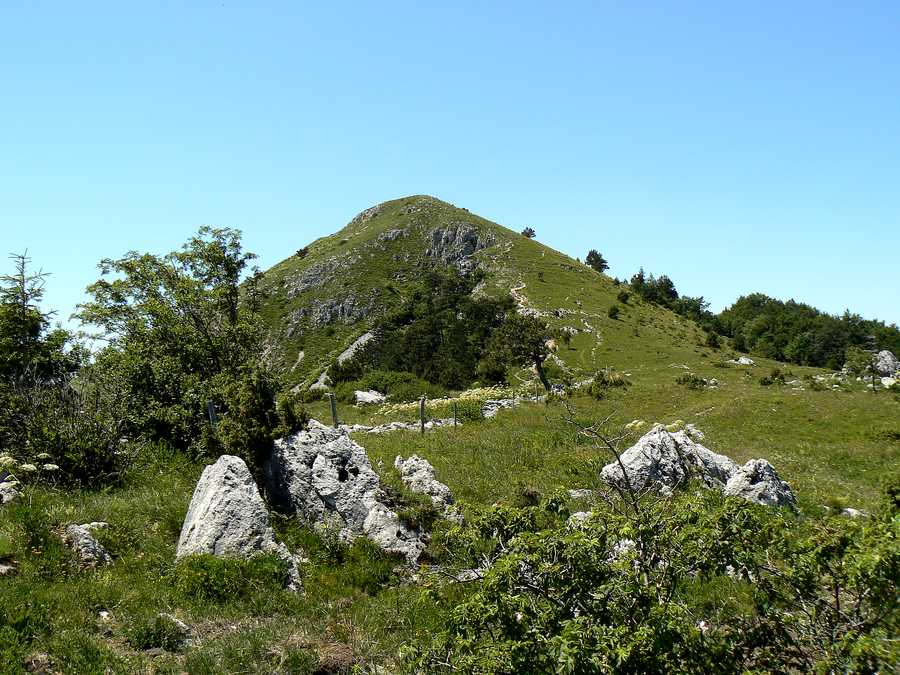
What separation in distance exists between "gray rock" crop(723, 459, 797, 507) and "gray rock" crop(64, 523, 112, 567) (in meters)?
15.8

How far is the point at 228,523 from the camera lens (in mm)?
11422

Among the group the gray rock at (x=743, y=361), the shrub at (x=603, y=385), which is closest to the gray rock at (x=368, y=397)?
the shrub at (x=603, y=385)

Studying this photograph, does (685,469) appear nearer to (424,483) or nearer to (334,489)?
(424,483)

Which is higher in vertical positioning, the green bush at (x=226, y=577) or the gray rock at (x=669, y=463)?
the gray rock at (x=669, y=463)

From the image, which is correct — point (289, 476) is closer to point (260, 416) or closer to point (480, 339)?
point (260, 416)

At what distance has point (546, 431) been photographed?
82.1 ft

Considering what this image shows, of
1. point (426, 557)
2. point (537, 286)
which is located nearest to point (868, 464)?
point (426, 557)

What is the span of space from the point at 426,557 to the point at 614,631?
8645 mm

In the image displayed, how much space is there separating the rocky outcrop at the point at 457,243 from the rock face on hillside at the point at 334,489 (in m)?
93.5

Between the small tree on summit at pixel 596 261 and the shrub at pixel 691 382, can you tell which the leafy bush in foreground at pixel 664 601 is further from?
the small tree on summit at pixel 596 261

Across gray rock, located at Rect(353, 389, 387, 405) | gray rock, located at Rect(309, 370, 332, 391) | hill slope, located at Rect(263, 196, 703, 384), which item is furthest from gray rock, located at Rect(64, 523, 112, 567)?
hill slope, located at Rect(263, 196, 703, 384)

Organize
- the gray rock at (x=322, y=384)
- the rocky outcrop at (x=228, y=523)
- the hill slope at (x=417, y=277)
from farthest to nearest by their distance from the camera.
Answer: the hill slope at (x=417, y=277) → the gray rock at (x=322, y=384) → the rocky outcrop at (x=228, y=523)

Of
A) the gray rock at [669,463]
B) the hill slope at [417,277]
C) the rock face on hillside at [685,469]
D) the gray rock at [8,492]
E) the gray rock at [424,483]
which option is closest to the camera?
the gray rock at [8,492]

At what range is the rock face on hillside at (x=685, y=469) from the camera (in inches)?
613
